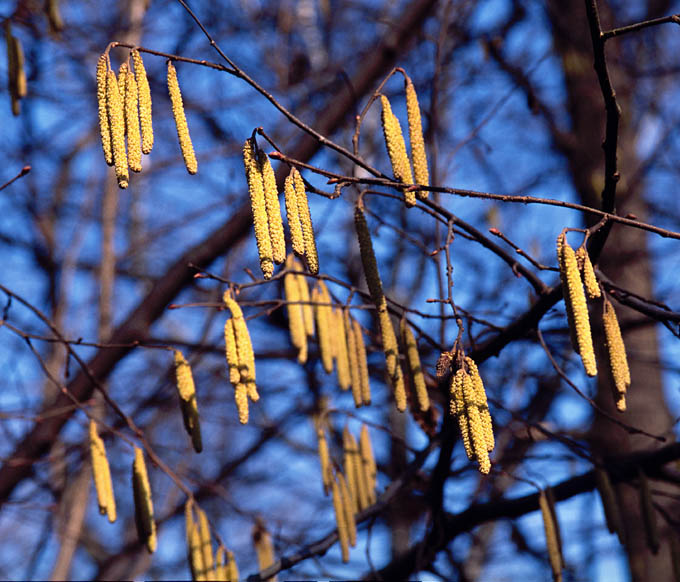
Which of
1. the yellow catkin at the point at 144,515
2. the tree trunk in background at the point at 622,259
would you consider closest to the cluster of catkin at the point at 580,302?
the yellow catkin at the point at 144,515

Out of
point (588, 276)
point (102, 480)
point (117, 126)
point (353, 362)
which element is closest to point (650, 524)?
point (353, 362)

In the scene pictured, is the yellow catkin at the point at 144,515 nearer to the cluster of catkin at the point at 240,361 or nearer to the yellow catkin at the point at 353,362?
the cluster of catkin at the point at 240,361

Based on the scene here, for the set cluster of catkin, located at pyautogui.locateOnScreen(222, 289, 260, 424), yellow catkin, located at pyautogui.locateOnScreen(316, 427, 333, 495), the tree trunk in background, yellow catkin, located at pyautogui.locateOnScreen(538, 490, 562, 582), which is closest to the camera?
cluster of catkin, located at pyautogui.locateOnScreen(222, 289, 260, 424)

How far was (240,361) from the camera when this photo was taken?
6.76ft

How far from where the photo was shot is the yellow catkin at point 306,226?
5.36ft

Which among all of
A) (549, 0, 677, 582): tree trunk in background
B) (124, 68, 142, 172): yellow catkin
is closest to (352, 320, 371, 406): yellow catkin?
(124, 68, 142, 172): yellow catkin

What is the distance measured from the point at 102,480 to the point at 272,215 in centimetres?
108

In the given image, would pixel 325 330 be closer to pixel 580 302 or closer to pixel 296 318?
pixel 296 318

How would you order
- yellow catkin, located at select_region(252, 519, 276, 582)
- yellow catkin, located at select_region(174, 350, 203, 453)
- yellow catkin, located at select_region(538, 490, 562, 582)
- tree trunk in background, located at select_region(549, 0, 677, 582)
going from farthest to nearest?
tree trunk in background, located at select_region(549, 0, 677, 582)
yellow catkin, located at select_region(252, 519, 276, 582)
yellow catkin, located at select_region(538, 490, 562, 582)
yellow catkin, located at select_region(174, 350, 203, 453)

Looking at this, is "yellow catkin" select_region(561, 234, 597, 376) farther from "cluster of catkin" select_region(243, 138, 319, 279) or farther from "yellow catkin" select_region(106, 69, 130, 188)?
"yellow catkin" select_region(106, 69, 130, 188)

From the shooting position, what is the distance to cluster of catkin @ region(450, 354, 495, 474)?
1568mm

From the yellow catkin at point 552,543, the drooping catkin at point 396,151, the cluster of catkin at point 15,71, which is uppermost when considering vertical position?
the cluster of catkin at point 15,71

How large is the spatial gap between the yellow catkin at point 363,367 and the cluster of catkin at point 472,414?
0.74 metres

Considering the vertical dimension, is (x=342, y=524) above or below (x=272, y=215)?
below
